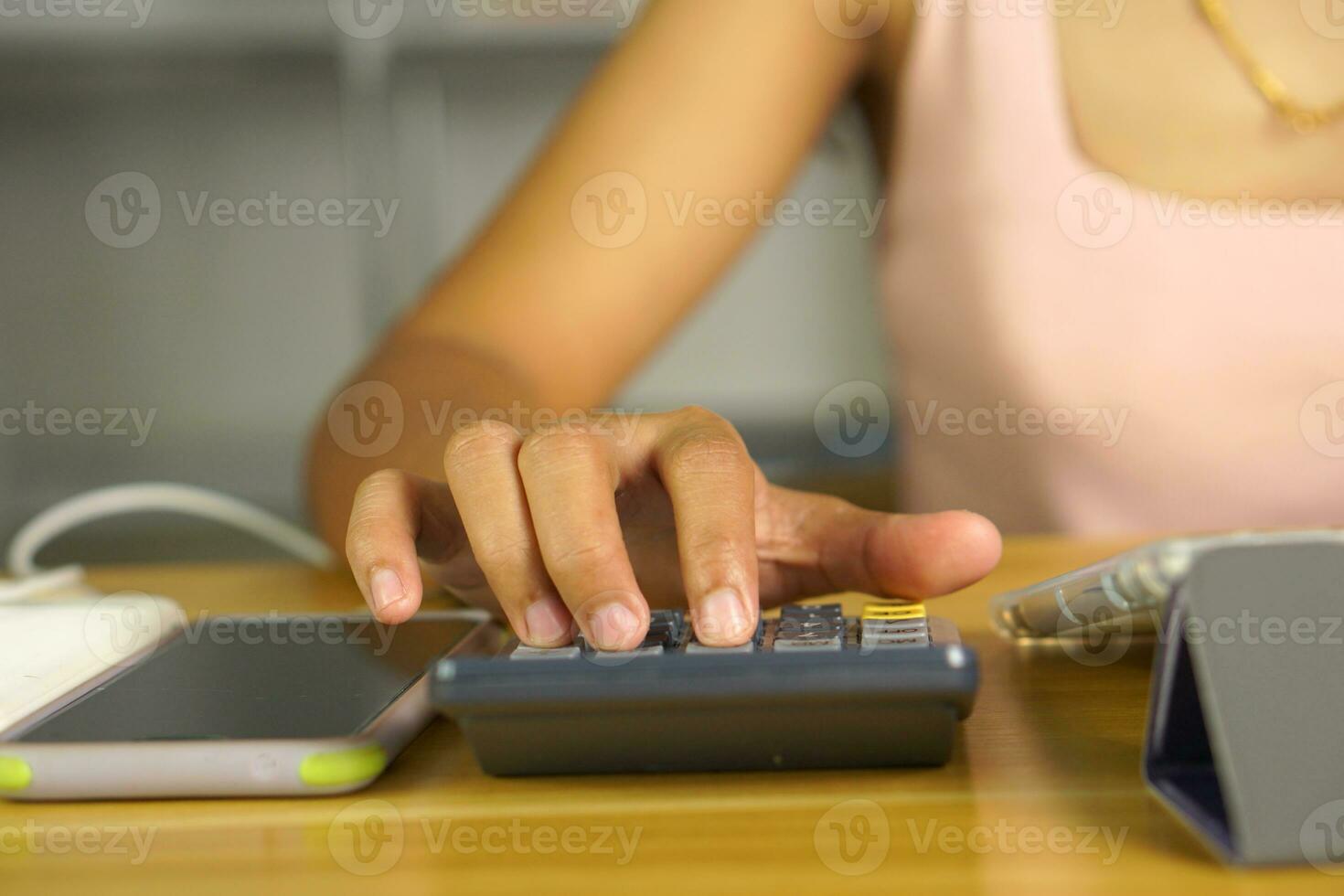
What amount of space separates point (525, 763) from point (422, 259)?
2077 millimetres

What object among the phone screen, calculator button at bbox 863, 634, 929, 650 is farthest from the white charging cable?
calculator button at bbox 863, 634, 929, 650

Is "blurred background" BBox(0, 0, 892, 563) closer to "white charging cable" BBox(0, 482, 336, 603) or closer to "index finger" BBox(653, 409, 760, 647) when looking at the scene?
"white charging cable" BBox(0, 482, 336, 603)

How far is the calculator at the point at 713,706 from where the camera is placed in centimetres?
31

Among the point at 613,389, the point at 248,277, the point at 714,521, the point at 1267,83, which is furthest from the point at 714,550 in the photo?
the point at 248,277

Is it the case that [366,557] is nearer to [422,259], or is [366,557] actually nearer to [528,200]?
[528,200]

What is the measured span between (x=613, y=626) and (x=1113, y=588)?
14 cm

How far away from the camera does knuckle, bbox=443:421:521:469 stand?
17.4 inches

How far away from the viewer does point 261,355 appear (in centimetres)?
253

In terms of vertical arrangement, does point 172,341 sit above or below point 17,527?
above

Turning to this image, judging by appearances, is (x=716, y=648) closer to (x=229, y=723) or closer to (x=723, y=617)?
(x=723, y=617)

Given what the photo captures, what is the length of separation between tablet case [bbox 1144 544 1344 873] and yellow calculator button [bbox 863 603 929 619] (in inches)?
4.9

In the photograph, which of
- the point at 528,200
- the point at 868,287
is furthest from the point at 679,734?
the point at 868,287

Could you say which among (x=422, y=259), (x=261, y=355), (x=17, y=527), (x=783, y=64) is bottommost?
(x=17, y=527)

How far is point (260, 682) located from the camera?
40 cm
